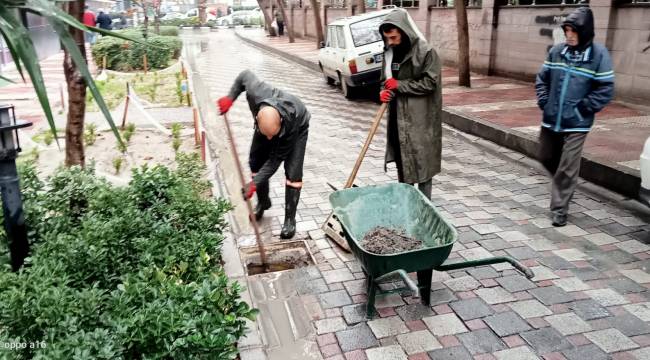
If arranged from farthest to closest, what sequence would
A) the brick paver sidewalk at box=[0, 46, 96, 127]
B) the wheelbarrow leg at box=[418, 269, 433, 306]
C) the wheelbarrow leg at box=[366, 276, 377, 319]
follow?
1. the brick paver sidewalk at box=[0, 46, 96, 127]
2. the wheelbarrow leg at box=[418, 269, 433, 306]
3. the wheelbarrow leg at box=[366, 276, 377, 319]

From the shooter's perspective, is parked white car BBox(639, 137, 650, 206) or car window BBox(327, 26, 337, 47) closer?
parked white car BBox(639, 137, 650, 206)

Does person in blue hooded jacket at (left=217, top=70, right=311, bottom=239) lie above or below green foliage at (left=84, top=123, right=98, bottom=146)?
above

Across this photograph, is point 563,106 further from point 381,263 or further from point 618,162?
point 381,263

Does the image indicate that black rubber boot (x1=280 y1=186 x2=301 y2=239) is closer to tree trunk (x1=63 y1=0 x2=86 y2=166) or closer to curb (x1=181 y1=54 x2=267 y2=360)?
curb (x1=181 y1=54 x2=267 y2=360)

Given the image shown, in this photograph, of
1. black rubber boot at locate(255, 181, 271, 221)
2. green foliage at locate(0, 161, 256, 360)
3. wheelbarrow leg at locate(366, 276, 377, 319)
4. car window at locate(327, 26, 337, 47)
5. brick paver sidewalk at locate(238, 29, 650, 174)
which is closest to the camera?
green foliage at locate(0, 161, 256, 360)

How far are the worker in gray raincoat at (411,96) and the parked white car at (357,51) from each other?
6.68m

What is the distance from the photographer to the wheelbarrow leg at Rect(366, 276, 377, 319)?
3551mm

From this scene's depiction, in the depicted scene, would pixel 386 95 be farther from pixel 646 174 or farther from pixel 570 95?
pixel 646 174

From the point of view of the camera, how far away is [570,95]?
4871 mm

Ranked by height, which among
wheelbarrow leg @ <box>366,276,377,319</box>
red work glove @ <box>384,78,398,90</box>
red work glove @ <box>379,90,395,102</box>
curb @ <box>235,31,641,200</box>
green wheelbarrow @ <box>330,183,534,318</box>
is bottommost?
wheelbarrow leg @ <box>366,276,377,319</box>

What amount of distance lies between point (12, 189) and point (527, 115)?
772 centimetres

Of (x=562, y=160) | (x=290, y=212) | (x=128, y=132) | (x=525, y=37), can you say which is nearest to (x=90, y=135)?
(x=128, y=132)

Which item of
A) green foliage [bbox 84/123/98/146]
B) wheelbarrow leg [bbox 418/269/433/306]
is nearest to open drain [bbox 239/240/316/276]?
wheelbarrow leg [bbox 418/269/433/306]

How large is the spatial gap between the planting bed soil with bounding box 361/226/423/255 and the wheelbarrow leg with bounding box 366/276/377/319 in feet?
0.84
